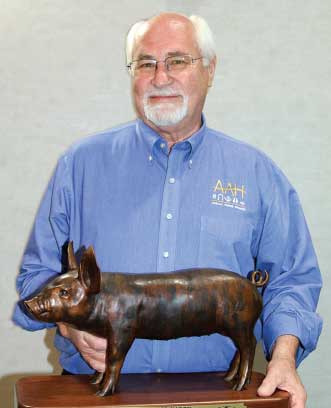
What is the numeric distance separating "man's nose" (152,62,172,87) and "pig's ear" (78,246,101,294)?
54 centimetres

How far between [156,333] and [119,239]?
1.04ft

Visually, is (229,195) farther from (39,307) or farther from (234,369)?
(39,307)

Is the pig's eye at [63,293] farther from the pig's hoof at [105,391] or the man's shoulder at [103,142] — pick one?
the man's shoulder at [103,142]

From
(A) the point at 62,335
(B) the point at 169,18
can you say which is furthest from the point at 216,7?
(A) the point at 62,335

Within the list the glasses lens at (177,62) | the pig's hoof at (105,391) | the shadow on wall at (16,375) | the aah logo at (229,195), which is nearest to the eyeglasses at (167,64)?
the glasses lens at (177,62)

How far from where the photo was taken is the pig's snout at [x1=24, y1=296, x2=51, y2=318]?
1104 millimetres

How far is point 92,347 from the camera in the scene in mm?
1267

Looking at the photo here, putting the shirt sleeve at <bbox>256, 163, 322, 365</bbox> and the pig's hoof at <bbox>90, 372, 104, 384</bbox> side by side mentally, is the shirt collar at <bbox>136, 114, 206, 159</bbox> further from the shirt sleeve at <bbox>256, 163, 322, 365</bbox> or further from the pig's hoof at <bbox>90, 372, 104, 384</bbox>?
the pig's hoof at <bbox>90, 372, 104, 384</bbox>

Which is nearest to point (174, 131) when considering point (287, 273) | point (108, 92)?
point (287, 273)

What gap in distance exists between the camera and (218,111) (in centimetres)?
240

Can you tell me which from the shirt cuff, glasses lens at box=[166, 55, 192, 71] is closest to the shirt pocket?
the shirt cuff

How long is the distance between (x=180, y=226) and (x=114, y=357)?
1.32 ft

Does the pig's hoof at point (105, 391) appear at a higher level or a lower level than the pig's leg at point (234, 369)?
higher

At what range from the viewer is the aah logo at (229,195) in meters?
1.49
